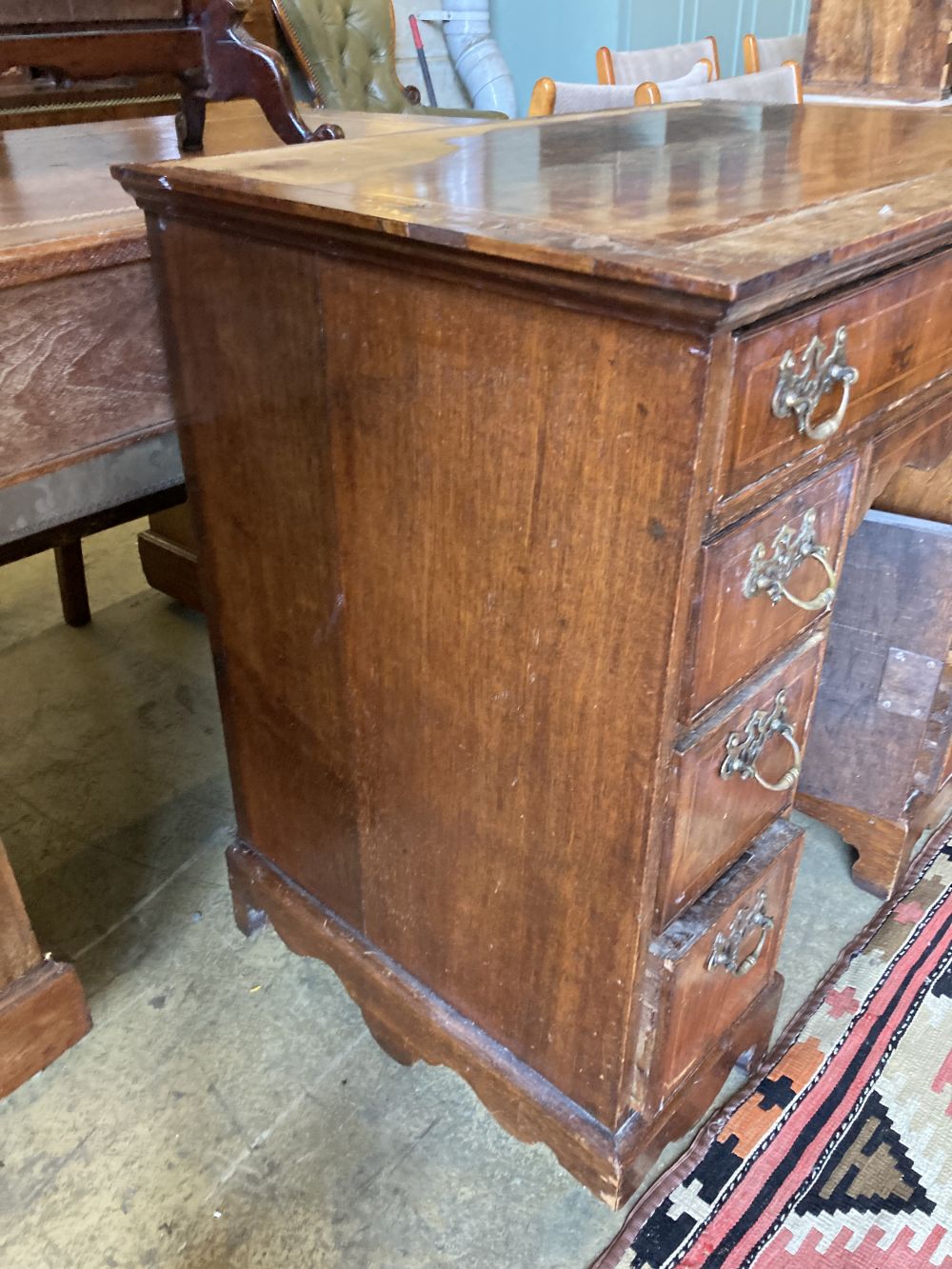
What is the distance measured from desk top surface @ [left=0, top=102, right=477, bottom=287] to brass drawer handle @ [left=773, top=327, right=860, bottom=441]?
0.58m

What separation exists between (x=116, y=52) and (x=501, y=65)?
3585mm

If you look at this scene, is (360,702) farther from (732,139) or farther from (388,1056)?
(732,139)

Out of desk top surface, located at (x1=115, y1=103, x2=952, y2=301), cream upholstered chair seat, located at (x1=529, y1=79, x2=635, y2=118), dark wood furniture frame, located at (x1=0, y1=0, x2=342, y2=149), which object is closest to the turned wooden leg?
dark wood furniture frame, located at (x1=0, y1=0, x2=342, y2=149)

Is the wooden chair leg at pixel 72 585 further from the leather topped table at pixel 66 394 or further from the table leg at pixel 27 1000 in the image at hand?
the table leg at pixel 27 1000

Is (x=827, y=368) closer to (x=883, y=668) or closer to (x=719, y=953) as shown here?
(x=719, y=953)

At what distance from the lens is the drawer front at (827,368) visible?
596 millimetres

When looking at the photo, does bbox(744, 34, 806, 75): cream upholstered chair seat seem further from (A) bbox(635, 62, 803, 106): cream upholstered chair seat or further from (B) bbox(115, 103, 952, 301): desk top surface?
(B) bbox(115, 103, 952, 301): desk top surface

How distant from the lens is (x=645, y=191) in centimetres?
74

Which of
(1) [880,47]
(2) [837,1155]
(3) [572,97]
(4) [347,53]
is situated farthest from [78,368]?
(4) [347,53]

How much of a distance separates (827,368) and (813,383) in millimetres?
21

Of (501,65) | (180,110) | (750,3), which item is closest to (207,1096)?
(180,110)

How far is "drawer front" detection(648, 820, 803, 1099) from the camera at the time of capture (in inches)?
32.0

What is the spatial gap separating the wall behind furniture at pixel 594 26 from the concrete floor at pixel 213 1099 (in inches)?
153

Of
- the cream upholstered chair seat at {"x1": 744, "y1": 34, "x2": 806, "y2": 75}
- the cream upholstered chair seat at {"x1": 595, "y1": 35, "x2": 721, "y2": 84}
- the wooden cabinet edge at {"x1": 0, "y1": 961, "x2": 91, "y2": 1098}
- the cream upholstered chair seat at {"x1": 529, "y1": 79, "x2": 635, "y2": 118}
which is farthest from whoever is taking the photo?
the cream upholstered chair seat at {"x1": 744, "y1": 34, "x2": 806, "y2": 75}
